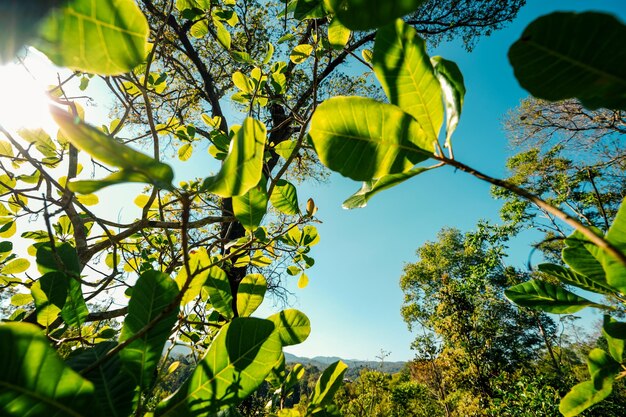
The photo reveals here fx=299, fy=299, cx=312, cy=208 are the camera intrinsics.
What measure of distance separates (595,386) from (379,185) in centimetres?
59

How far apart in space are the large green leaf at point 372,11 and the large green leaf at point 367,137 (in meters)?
0.08

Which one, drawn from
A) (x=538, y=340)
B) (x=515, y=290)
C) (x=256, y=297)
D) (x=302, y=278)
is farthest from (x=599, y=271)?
(x=538, y=340)

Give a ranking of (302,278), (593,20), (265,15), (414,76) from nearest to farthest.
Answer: (593,20)
(414,76)
(302,278)
(265,15)

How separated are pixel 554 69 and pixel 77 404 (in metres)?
0.52

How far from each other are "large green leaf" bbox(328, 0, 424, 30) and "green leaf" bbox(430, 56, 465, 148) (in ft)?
0.51

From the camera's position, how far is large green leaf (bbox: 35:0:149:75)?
0.26 metres

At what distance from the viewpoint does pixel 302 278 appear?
1775mm

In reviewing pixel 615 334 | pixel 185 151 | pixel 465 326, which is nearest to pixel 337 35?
pixel 615 334

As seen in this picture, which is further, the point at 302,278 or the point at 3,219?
the point at 302,278

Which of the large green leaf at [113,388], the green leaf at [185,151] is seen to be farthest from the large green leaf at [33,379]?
the green leaf at [185,151]

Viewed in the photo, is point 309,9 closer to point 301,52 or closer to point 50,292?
point 301,52

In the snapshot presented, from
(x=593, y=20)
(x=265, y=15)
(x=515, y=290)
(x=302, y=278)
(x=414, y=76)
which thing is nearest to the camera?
(x=593, y=20)

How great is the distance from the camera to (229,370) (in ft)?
1.34

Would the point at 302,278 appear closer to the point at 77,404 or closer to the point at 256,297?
the point at 256,297
